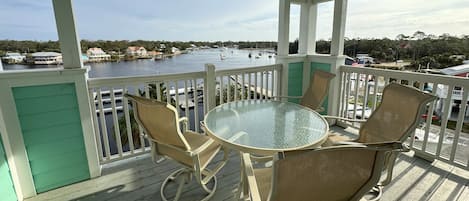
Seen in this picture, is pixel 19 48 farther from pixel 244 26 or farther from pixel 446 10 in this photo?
pixel 446 10

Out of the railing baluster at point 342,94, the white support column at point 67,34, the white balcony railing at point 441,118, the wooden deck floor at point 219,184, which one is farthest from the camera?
the railing baluster at point 342,94

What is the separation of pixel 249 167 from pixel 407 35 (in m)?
2.68

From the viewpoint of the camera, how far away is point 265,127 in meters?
1.87

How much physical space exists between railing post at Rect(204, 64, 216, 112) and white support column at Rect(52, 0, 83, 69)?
4.48 feet

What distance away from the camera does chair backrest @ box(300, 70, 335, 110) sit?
2.70 m

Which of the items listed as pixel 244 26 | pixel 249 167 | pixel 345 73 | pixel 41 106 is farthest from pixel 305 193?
pixel 244 26

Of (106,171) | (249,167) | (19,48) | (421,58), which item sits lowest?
(106,171)

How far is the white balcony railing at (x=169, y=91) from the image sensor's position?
243 centimetres

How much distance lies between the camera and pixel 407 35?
270 cm

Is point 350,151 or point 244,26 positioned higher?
point 244,26

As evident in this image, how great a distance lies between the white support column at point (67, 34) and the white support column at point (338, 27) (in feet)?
10.7

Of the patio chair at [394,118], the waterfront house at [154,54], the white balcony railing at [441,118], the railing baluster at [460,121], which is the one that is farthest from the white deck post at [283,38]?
the railing baluster at [460,121]

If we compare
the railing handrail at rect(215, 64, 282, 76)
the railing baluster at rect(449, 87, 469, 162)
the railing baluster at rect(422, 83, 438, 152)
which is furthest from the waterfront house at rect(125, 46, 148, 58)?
the railing baluster at rect(449, 87, 469, 162)

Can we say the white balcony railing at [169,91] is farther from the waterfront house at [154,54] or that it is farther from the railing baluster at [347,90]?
the railing baluster at [347,90]
